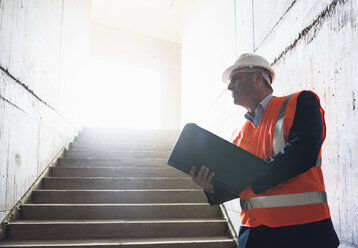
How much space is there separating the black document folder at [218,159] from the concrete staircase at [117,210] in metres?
2.22

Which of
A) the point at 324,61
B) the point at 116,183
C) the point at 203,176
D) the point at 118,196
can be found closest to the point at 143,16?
the point at 116,183

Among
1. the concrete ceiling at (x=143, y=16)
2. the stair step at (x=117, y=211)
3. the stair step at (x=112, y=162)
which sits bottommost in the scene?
the stair step at (x=117, y=211)

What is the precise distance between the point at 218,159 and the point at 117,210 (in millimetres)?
2875

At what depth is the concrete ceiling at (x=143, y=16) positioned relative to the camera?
1125cm

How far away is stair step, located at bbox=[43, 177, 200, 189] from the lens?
441cm

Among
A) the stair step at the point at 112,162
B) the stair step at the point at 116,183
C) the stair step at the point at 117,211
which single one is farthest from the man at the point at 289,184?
the stair step at the point at 112,162

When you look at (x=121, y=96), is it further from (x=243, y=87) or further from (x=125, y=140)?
(x=243, y=87)

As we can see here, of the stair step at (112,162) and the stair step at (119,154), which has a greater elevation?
the stair step at (119,154)

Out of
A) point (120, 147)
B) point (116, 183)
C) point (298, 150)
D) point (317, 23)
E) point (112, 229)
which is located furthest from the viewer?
point (120, 147)

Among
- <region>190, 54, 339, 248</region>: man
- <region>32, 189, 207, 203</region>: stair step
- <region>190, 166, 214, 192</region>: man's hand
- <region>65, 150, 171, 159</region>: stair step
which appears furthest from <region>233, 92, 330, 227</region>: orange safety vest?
<region>65, 150, 171, 159</region>: stair step

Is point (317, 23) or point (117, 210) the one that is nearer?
point (317, 23)

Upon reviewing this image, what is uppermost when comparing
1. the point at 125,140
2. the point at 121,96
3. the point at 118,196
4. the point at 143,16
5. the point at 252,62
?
the point at 143,16

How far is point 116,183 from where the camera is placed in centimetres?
448

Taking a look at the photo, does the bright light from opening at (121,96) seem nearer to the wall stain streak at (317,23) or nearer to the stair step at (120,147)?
the stair step at (120,147)
